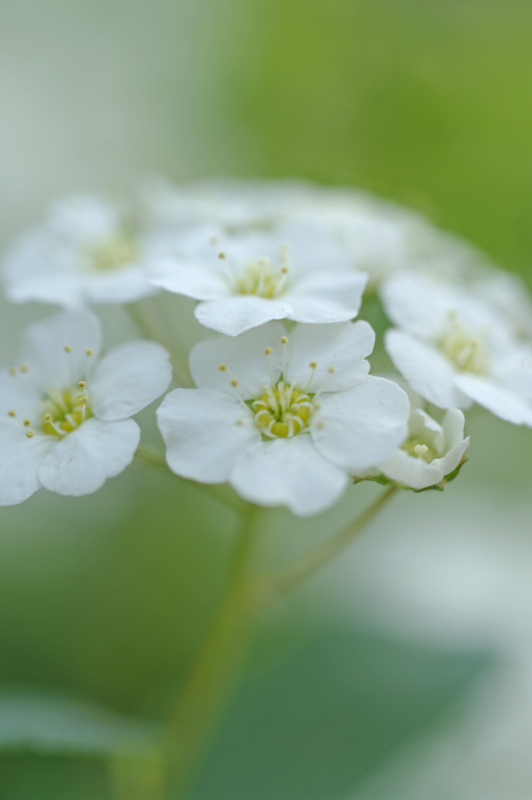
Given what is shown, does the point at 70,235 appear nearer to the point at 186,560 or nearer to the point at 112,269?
the point at 112,269

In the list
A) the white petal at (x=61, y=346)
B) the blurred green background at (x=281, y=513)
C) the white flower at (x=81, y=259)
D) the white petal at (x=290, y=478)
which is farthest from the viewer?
the blurred green background at (x=281, y=513)

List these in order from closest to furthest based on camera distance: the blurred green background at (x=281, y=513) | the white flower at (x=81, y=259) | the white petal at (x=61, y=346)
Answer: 1. the white petal at (x=61, y=346)
2. the white flower at (x=81, y=259)
3. the blurred green background at (x=281, y=513)

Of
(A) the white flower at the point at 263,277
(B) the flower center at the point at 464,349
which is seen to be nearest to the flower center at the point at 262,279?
(A) the white flower at the point at 263,277

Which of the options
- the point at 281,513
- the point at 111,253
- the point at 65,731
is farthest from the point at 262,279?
the point at 65,731

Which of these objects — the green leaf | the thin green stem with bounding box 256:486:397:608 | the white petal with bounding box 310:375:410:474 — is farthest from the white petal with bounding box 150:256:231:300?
the green leaf

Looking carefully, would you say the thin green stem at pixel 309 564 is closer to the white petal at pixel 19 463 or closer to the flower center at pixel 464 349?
the flower center at pixel 464 349

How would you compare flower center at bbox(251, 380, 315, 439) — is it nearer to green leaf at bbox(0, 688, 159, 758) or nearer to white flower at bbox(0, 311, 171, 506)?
white flower at bbox(0, 311, 171, 506)

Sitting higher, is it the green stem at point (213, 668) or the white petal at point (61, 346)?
the white petal at point (61, 346)
